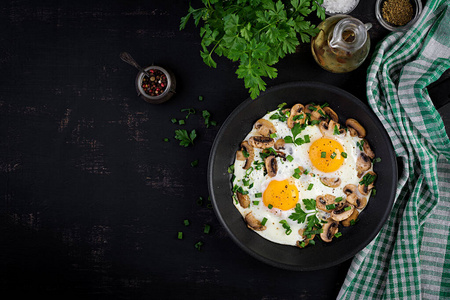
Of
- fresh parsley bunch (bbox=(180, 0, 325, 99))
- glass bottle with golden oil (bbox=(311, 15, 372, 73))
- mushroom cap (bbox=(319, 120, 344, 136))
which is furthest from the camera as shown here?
mushroom cap (bbox=(319, 120, 344, 136))

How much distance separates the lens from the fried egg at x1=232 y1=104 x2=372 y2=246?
8.43 ft

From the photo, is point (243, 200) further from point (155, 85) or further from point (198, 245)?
point (155, 85)

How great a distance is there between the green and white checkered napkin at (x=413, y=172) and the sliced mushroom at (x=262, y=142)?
72 centimetres

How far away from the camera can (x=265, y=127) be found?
2.66 metres

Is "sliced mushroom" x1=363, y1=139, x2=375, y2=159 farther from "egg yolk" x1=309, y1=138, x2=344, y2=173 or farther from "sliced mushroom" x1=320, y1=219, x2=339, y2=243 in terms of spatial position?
"sliced mushroom" x1=320, y1=219, x2=339, y2=243

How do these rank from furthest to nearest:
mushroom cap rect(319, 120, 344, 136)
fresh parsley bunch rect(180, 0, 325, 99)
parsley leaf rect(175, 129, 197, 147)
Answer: parsley leaf rect(175, 129, 197, 147)
mushroom cap rect(319, 120, 344, 136)
fresh parsley bunch rect(180, 0, 325, 99)

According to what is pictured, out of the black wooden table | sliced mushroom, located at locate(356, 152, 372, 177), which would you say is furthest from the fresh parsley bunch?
sliced mushroom, located at locate(356, 152, 372, 177)

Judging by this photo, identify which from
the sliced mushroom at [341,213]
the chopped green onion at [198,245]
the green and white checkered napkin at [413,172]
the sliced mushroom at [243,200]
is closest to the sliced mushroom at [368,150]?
the green and white checkered napkin at [413,172]

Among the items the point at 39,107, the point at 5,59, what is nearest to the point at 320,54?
the point at 39,107

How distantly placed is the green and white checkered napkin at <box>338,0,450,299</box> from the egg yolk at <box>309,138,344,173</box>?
373 mm

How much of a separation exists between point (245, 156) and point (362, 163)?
0.80 metres

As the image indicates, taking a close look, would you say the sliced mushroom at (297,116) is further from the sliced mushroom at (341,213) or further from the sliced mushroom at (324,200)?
the sliced mushroom at (341,213)

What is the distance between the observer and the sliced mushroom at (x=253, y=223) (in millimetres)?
2637

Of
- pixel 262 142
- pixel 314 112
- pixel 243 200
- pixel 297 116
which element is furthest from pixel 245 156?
pixel 314 112
